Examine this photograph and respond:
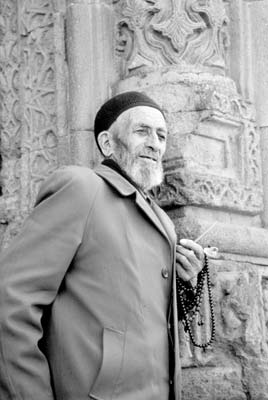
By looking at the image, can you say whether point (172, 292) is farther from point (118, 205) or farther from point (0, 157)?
point (0, 157)

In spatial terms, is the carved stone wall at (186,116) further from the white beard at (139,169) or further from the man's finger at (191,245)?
the white beard at (139,169)

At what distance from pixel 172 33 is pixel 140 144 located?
0.94 m

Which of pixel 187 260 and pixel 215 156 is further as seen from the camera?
pixel 215 156

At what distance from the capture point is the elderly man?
2.75 m

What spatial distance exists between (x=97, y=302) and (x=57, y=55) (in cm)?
172

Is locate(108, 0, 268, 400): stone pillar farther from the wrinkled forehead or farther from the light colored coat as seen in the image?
the light colored coat

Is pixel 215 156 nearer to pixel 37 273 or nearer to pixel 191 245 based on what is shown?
pixel 191 245

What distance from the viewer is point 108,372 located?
2.76m

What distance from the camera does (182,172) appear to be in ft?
12.4

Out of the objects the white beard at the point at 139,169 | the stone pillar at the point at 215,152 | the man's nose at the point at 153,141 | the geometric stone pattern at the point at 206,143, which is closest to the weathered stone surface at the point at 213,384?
the stone pillar at the point at 215,152

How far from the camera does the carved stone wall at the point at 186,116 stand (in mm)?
3771

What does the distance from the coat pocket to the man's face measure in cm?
68

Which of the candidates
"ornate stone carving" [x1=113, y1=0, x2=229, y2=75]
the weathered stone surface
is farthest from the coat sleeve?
"ornate stone carving" [x1=113, y1=0, x2=229, y2=75]

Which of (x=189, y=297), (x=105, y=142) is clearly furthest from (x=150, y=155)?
(x=189, y=297)
